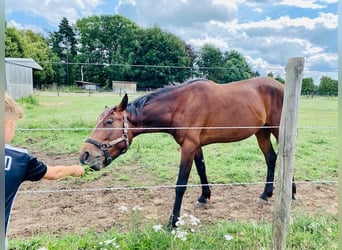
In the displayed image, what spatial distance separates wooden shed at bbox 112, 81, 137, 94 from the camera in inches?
105

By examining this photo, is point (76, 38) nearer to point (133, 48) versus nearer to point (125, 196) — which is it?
point (133, 48)

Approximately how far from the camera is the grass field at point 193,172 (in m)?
1.83

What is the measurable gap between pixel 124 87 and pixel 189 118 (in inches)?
28.3

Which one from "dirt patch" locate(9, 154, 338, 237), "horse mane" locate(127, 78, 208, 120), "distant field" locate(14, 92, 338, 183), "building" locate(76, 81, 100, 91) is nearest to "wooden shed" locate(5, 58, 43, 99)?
"distant field" locate(14, 92, 338, 183)

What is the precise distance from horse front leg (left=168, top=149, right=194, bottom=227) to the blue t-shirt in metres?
1.29

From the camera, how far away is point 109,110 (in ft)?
7.09

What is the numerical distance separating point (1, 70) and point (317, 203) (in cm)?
286

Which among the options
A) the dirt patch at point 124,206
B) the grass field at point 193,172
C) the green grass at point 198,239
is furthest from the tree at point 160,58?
the green grass at point 198,239

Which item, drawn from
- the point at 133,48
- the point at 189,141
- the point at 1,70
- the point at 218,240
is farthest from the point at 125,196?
the point at 1,70

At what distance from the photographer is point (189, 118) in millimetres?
2344

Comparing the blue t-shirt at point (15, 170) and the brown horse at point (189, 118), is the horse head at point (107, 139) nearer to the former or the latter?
the brown horse at point (189, 118)

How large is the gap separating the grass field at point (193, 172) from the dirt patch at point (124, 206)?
7.0 inches

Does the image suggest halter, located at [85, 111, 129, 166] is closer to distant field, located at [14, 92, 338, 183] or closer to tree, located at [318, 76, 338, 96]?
distant field, located at [14, 92, 338, 183]

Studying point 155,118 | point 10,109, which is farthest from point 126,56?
point 10,109
